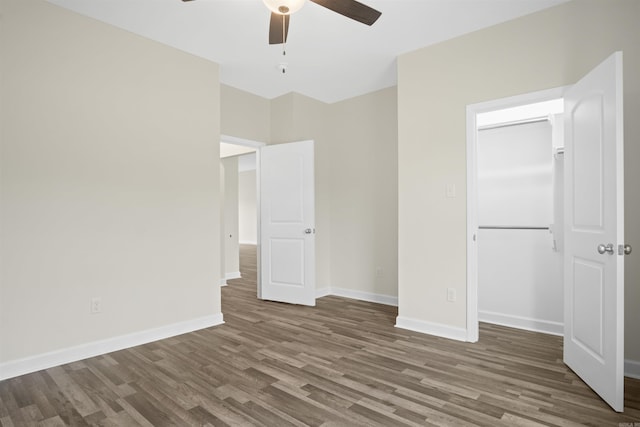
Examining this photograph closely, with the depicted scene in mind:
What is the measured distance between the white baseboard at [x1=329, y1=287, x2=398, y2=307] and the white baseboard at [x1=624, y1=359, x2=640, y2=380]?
2.34 metres

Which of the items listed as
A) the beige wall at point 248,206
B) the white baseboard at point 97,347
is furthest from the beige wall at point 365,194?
the beige wall at point 248,206

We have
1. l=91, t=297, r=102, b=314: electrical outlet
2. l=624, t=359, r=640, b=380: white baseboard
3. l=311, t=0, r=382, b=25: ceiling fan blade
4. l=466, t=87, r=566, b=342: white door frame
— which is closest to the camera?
l=311, t=0, r=382, b=25: ceiling fan blade

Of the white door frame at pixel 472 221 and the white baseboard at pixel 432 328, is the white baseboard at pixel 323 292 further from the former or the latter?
the white door frame at pixel 472 221

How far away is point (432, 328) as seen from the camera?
3.39 meters

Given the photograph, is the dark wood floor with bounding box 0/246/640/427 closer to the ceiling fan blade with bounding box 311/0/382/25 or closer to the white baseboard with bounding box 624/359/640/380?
the white baseboard with bounding box 624/359/640/380

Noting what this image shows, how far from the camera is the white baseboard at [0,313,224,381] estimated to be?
2.52 meters

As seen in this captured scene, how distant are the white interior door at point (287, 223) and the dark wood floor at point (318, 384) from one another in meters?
1.17

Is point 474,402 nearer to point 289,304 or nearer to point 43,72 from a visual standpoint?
point 289,304

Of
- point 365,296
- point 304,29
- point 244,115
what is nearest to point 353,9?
point 304,29

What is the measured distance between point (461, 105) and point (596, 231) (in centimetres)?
160

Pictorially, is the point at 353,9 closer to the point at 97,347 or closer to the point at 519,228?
the point at 519,228

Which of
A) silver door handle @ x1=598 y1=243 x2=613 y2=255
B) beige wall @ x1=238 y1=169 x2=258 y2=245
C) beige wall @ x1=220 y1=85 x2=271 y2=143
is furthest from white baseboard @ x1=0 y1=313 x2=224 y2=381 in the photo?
beige wall @ x1=238 y1=169 x2=258 y2=245

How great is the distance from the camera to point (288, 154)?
4637 mm

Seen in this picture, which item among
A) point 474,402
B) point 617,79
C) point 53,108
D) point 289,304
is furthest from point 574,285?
point 53,108
